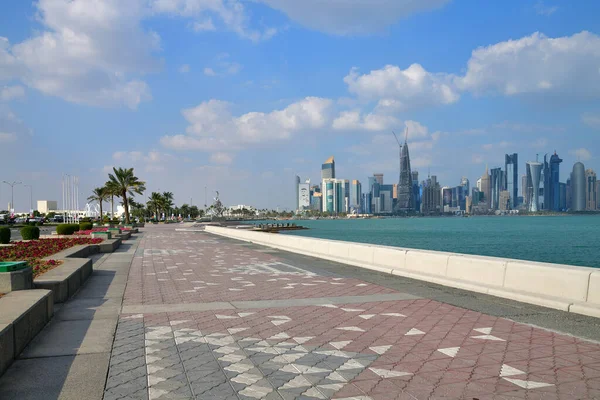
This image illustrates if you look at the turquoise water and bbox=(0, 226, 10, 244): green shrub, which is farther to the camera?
the turquoise water

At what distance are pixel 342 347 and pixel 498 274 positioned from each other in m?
5.39

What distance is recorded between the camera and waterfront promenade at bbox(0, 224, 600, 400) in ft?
16.6

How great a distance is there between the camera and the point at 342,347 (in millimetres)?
6609

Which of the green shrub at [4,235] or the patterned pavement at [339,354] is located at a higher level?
the green shrub at [4,235]

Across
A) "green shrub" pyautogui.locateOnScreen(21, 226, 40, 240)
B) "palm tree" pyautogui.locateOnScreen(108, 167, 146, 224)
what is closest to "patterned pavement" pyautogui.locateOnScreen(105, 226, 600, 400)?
"green shrub" pyautogui.locateOnScreen(21, 226, 40, 240)

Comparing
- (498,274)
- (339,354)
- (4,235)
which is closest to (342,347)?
(339,354)

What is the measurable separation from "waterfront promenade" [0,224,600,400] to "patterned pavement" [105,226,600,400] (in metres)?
0.02

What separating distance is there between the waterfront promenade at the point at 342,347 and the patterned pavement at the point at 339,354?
0.02 metres

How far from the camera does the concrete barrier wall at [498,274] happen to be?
8633 mm

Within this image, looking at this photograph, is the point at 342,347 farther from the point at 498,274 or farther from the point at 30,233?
the point at 30,233

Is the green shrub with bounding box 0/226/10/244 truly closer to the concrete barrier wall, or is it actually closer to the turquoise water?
the concrete barrier wall

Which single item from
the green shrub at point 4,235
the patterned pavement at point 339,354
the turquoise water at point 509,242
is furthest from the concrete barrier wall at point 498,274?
the turquoise water at point 509,242

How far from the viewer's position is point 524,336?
711 cm

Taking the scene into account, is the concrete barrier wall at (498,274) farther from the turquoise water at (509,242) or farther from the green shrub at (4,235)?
the turquoise water at (509,242)
